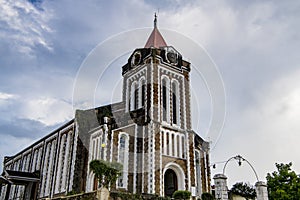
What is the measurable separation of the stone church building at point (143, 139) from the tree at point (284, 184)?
18.4 ft

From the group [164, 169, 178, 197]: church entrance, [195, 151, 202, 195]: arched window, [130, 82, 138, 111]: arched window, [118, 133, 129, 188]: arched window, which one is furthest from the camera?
[130, 82, 138, 111]: arched window

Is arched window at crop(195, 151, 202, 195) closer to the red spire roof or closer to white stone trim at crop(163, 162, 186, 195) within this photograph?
white stone trim at crop(163, 162, 186, 195)

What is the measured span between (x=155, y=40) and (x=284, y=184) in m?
17.8

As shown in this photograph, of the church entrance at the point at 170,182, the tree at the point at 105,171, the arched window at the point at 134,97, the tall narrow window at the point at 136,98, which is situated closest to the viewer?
the tree at the point at 105,171

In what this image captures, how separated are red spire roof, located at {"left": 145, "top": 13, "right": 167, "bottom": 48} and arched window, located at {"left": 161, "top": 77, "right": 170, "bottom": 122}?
4078 millimetres

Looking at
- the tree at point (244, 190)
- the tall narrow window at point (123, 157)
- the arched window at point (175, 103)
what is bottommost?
the tree at point (244, 190)

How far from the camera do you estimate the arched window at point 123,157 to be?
24.2 m

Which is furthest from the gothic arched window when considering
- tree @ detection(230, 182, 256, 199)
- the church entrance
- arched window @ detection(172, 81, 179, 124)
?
tree @ detection(230, 182, 256, 199)

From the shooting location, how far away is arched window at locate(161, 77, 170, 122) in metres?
27.6

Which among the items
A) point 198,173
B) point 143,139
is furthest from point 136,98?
point 198,173

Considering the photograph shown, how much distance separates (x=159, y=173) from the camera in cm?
2406

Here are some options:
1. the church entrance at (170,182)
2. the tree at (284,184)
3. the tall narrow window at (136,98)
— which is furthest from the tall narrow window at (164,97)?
the tree at (284,184)

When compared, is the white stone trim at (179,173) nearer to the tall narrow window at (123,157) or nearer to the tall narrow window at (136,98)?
the tall narrow window at (123,157)

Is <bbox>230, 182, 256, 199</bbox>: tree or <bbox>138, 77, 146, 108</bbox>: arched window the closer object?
<bbox>138, 77, 146, 108</bbox>: arched window
